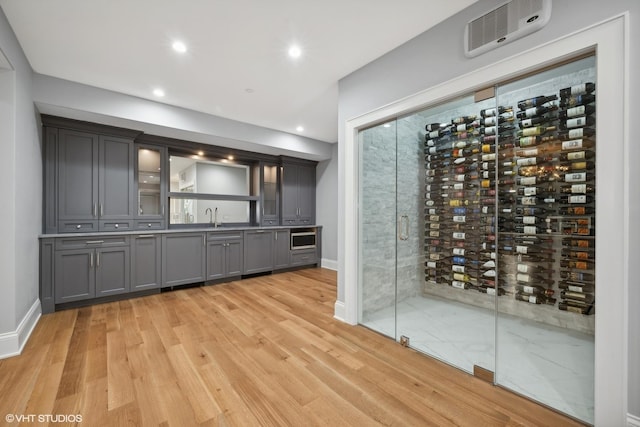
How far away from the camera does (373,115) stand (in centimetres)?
265

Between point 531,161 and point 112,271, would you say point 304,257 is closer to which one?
point 112,271

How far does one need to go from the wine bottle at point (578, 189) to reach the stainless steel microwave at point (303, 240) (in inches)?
165

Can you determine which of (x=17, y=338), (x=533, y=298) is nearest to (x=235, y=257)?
(x=17, y=338)

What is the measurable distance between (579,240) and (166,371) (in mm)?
3135

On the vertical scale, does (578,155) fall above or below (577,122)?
below

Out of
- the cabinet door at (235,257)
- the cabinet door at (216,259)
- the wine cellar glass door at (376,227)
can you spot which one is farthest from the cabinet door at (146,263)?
the wine cellar glass door at (376,227)

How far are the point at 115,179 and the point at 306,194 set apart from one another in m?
3.36

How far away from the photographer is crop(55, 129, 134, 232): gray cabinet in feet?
11.1

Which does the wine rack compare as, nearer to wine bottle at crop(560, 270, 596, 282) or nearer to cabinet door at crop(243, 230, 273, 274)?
wine bottle at crop(560, 270, 596, 282)

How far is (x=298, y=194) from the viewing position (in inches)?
226

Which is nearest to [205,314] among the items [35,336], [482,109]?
[35,336]

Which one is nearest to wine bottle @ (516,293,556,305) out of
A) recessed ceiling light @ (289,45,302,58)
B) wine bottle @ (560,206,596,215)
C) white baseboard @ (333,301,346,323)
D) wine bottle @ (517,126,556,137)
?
wine bottle @ (560,206,596,215)

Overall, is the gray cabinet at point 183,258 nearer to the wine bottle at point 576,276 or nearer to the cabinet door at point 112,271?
the cabinet door at point 112,271

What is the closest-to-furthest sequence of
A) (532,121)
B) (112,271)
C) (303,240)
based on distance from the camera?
(532,121)
(112,271)
(303,240)
